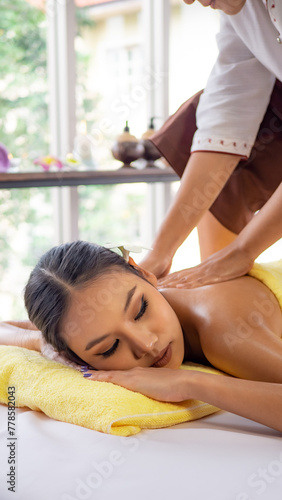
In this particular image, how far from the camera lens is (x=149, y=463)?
107 centimetres

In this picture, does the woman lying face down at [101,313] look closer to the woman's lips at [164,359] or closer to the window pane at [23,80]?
the woman's lips at [164,359]

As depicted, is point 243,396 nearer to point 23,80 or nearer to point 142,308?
point 142,308

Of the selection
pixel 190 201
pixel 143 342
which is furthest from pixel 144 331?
pixel 190 201

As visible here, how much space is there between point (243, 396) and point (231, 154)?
96 centimetres

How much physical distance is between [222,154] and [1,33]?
2.33m

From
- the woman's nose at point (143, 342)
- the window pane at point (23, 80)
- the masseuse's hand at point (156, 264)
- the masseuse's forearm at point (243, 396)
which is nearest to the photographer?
the masseuse's forearm at point (243, 396)

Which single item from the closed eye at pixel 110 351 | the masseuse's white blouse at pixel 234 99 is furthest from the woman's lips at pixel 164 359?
the masseuse's white blouse at pixel 234 99

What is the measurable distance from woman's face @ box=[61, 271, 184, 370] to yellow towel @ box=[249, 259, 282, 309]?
0.34 meters

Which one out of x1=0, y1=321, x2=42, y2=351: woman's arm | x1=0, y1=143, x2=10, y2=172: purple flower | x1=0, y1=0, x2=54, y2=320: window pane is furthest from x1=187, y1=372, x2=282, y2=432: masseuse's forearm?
x1=0, y1=0, x2=54, y2=320: window pane

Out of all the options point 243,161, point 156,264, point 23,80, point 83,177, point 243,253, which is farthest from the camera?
point 23,80

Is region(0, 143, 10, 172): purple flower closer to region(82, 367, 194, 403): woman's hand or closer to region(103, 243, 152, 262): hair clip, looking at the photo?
region(103, 243, 152, 262): hair clip

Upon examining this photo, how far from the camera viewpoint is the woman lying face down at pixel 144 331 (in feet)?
4.09

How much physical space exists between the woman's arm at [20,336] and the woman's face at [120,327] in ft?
1.04

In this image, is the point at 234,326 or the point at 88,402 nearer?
the point at 88,402
